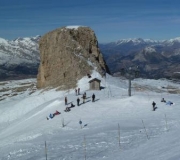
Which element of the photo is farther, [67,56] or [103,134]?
[67,56]

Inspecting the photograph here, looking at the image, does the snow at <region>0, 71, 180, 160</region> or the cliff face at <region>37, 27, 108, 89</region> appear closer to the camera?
the snow at <region>0, 71, 180, 160</region>

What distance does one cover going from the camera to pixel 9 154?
1180 inches

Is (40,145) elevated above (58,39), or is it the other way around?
(58,39)

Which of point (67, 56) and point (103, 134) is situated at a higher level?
point (67, 56)

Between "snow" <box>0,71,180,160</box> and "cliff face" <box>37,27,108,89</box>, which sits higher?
"cliff face" <box>37,27,108,89</box>

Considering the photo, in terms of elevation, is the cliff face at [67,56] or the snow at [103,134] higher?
the cliff face at [67,56]

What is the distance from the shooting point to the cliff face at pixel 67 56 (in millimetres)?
88444

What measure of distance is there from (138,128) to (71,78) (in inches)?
2049

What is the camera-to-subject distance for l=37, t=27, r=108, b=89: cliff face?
290 feet

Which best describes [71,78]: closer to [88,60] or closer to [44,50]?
[88,60]

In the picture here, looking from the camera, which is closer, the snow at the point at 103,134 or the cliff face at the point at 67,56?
the snow at the point at 103,134

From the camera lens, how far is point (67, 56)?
9450 centimetres

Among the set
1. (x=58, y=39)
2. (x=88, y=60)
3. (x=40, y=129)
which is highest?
(x=58, y=39)

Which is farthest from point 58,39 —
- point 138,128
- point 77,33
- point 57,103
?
point 138,128
